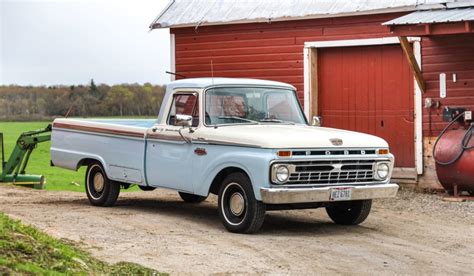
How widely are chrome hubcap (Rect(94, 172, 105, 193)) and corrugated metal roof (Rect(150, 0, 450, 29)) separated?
6.25 m

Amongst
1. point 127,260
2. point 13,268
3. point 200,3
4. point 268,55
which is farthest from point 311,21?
point 13,268

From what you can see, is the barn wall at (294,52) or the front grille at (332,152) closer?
the front grille at (332,152)

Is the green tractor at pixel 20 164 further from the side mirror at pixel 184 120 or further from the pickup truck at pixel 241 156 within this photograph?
the side mirror at pixel 184 120

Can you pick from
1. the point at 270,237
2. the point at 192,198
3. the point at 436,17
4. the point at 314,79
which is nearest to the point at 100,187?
the point at 192,198

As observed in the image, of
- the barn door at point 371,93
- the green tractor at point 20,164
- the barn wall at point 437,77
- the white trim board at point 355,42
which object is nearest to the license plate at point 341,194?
the barn wall at point 437,77

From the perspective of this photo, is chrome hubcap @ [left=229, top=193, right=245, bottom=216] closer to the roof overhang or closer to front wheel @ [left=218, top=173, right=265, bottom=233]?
front wheel @ [left=218, top=173, right=265, bottom=233]

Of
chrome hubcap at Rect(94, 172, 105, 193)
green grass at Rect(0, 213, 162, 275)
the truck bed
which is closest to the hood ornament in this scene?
the truck bed

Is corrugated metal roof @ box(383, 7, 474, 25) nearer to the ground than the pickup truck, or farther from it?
farther from it

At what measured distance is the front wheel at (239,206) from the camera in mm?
11203

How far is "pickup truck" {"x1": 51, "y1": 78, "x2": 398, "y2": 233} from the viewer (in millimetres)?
11125

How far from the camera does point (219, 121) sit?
484 inches

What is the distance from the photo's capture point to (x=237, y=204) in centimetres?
1148

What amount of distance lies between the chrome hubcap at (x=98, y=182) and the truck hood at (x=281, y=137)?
101 inches

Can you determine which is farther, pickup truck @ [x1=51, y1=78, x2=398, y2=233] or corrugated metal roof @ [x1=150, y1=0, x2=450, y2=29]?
corrugated metal roof @ [x1=150, y1=0, x2=450, y2=29]
